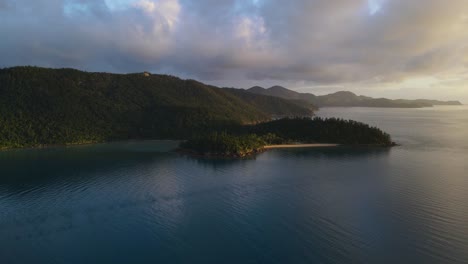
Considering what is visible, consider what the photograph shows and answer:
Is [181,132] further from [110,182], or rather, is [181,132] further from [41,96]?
[110,182]

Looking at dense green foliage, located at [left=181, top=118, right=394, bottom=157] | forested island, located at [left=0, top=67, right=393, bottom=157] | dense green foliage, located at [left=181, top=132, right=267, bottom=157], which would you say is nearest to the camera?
dense green foliage, located at [left=181, top=132, right=267, bottom=157]

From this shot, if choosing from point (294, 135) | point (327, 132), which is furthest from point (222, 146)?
point (327, 132)

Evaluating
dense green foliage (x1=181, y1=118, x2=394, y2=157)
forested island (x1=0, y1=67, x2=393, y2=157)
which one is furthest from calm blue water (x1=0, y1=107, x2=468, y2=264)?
forested island (x1=0, y1=67, x2=393, y2=157)

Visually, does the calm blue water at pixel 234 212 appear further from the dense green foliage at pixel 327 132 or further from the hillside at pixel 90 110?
the hillside at pixel 90 110

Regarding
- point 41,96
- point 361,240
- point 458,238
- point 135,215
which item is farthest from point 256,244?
point 41,96

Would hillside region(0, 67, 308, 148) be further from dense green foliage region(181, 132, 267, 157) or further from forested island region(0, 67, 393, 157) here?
dense green foliage region(181, 132, 267, 157)

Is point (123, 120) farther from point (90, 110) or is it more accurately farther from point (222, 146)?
point (222, 146)
